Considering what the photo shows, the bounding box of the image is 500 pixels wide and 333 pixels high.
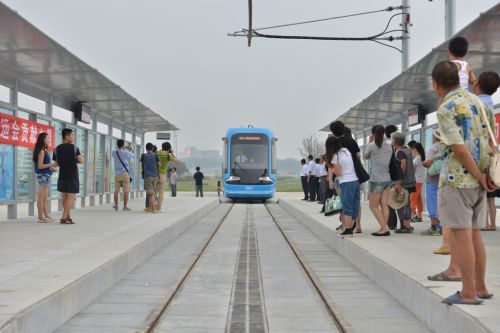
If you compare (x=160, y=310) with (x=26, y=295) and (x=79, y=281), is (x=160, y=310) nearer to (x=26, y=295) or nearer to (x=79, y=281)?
(x=79, y=281)

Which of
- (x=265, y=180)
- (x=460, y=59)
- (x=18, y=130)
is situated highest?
(x=460, y=59)

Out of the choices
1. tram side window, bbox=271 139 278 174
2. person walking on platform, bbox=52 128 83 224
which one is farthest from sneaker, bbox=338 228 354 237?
tram side window, bbox=271 139 278 174

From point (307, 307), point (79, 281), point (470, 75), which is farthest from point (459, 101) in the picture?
point (79, 281)

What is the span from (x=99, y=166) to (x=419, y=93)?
9588 mm

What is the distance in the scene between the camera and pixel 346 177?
32.7ft

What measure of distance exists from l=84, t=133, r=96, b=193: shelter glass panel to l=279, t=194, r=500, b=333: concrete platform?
9.01 m

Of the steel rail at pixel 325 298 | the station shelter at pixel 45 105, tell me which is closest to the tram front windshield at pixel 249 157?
the station shelter at pixel 45 105

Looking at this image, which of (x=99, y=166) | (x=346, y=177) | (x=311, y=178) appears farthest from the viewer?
(x=311, y=178)

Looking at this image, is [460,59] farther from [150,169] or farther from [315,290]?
[150,169]

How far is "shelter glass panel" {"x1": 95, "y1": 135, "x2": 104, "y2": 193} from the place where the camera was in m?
19.7

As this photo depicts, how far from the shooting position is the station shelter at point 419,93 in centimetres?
972

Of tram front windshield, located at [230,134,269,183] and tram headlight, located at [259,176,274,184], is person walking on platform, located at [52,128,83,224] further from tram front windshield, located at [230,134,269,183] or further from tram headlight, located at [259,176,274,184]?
tram headlight, located at [259,176,274,184]

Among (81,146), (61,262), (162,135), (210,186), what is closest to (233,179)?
(162,135)

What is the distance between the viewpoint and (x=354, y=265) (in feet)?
→ 29.0
